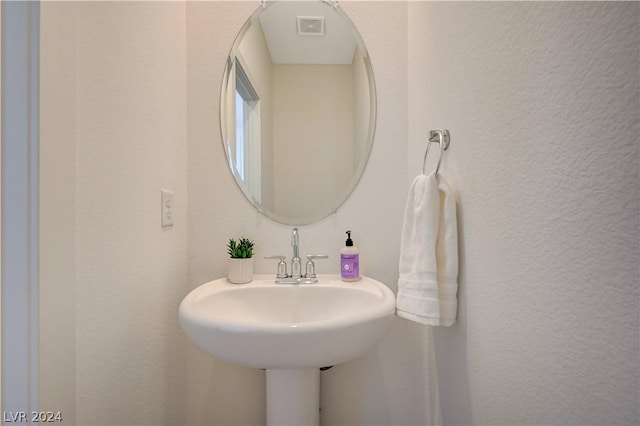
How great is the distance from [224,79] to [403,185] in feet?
2.65

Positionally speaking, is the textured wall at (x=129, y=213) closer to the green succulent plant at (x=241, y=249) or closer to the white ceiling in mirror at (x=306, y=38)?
the green succulent plant at (x=241, y=249)

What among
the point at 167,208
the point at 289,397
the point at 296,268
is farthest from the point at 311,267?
the point at 167,208

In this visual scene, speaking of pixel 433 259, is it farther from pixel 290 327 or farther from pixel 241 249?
pixel 241 249

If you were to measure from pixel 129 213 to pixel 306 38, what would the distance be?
92 cm

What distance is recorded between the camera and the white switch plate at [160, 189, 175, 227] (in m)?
0.95

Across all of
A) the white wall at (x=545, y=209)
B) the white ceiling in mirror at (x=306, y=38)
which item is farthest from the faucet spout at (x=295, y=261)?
the white ceiling in mirror at (x=306, y=38)

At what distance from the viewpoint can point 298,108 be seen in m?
1.17

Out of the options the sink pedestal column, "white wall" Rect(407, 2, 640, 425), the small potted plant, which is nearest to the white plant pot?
the small potted plant

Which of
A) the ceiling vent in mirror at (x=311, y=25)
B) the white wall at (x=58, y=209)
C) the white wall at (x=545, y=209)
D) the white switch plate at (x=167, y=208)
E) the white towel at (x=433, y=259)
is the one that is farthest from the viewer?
the ceiling vent in mirror at (x=311, y=25)

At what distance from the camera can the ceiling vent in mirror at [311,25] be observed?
1160 mm

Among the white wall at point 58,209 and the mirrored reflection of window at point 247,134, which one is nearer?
the white wall at point 58,209

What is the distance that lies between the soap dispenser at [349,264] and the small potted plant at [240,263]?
329mm

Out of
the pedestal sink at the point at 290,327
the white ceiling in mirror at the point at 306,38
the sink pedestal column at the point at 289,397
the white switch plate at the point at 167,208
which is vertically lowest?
the sink pedestal column at the point at 289,397

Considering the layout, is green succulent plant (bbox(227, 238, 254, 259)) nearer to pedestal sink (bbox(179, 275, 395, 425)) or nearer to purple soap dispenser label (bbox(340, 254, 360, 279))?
pedestal sink (bbox(179, 275, 395, 425))
